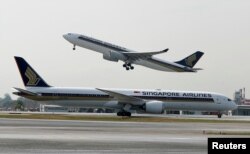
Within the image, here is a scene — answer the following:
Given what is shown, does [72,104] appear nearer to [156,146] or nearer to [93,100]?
[93,100]

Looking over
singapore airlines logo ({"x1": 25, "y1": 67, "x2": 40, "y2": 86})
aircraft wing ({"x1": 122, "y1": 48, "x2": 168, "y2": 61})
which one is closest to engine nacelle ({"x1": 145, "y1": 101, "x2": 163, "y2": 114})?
aircraft wing ({"x1": 122, "y1": 48, "x2": 168, "y2": 61})

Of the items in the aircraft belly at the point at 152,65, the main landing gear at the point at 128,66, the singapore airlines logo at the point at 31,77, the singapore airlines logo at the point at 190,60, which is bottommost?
the singapore airlines logo at the point at 31,77

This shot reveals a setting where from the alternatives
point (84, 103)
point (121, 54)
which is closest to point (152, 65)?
point (121, 54)

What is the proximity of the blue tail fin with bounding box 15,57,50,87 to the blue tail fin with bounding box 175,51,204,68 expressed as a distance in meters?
23.1

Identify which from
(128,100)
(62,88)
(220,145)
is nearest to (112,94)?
(128,100)

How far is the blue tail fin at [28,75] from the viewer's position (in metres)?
64.2

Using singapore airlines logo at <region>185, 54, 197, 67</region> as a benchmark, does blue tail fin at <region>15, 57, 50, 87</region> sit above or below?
below

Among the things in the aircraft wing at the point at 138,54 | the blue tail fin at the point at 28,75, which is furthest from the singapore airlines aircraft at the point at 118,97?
the aircraft wing at the point at 138,54

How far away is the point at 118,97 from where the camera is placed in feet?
203

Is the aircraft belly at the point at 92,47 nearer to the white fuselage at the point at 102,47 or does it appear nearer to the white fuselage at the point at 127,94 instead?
the white fuselage at the point at 102,47

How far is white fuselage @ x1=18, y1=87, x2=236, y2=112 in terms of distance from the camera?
6181 centimetres

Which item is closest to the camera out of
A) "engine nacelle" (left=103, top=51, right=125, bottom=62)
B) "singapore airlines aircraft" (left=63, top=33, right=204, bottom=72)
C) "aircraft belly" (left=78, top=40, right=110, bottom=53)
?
"engine nacelle" (left=103, top=51, right=125, bottom=62)

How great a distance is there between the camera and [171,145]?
66.4ft

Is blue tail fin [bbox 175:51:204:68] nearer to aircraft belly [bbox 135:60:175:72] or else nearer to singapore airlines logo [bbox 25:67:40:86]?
aircraft belly [bbox 135:60:175:72]
